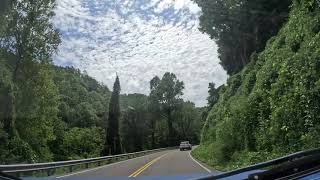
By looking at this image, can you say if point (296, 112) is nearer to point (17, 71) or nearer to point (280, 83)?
point (280, 83)

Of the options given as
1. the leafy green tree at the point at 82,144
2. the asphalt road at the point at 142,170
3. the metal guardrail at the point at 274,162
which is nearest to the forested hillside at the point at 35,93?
the leafy green tree at the point at 82,144

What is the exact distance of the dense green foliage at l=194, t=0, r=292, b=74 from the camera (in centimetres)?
4156

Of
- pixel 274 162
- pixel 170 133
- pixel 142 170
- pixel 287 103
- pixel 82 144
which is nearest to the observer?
pixel 274 162

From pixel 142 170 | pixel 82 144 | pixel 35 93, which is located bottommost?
pixel 142 170

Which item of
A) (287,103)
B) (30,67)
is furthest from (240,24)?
(287,103)

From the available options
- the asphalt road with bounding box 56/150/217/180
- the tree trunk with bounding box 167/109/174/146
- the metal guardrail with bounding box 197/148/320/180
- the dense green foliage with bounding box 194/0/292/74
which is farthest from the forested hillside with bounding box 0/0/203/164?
the tree trunk with bounding box 167/109/174/146

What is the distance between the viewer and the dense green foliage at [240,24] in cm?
4156

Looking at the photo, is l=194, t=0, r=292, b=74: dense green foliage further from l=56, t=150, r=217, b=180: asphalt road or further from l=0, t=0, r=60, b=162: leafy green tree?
l=56, t=150, r=217, b=180: asphalt road

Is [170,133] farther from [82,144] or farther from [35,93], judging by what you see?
[35,93]

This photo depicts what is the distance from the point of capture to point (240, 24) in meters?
47.6

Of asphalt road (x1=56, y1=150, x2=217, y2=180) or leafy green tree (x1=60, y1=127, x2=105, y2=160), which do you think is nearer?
asphalt road (x1=56, y1=150, x2=217, y2=180)

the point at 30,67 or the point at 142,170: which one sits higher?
the point at 30,67

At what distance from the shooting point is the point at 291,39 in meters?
23.9

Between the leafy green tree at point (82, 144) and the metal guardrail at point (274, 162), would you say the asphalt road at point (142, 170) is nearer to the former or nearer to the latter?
the metal guardrail at point (274, 162)
